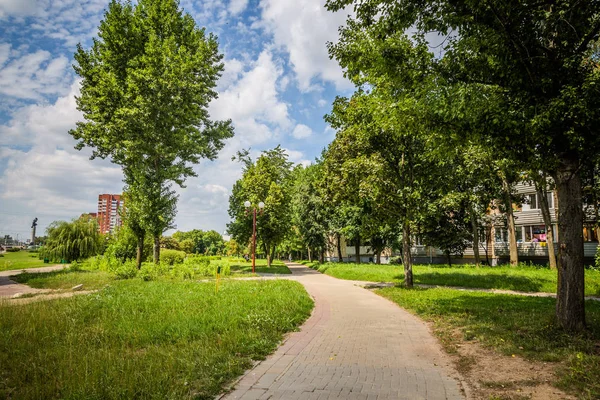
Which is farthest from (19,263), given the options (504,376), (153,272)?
(504,376)

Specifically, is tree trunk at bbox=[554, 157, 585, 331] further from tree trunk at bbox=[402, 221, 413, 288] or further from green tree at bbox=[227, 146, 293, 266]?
green tree at bbox=[227, 146, 293, 266]

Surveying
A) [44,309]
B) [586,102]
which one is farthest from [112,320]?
[586,102]

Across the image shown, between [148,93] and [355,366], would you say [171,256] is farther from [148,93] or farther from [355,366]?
[355,366]

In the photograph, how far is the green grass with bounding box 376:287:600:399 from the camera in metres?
4.91

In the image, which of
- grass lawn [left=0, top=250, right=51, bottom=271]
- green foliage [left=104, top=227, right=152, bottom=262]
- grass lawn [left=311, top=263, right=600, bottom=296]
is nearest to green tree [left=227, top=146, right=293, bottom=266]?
green foliage [left=104, top=227, right=152, bottom=262]

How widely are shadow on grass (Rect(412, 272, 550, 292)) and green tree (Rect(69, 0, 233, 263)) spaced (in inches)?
678

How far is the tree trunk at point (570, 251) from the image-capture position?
667 centimetres

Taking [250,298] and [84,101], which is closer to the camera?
[250,298]

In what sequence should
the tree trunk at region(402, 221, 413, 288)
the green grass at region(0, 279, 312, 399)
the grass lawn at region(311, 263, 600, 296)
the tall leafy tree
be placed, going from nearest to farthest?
the green grass at region(0, 279, 312, 399) < the tall leafy tree < the grass lawn at region(311, 263, 600, 296) < the tree trunk at region(402, 221, 413, 288)

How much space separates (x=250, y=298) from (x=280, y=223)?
2236cm

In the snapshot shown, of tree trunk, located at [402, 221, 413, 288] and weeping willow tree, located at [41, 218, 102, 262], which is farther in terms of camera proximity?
weeping willow tree, located at [41, 218, 102, 262]

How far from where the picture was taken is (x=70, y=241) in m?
34.0

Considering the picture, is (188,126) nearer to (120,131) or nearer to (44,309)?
(120,131)

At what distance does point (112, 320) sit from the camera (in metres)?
8.27
